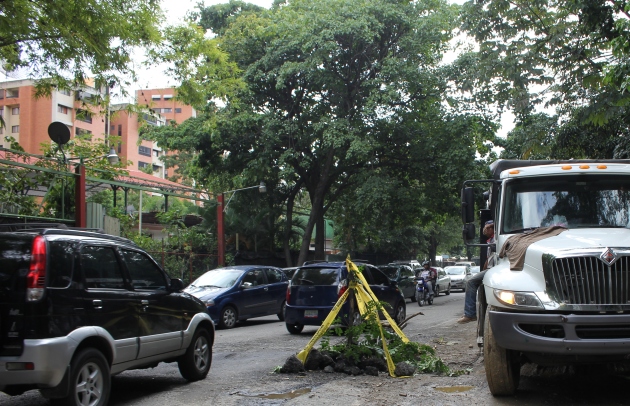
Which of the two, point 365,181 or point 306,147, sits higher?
point 306,147

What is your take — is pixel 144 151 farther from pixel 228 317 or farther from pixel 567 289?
pixel 567 289

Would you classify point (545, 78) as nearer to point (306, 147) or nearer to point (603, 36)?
point (603, 36)

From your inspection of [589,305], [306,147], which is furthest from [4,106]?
[589,305]

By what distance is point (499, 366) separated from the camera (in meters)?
6.37

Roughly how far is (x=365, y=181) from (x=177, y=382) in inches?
731

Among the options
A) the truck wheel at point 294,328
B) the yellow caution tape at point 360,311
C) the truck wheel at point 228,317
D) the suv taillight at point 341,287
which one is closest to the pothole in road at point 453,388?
the yellow caution tape at point 360,311

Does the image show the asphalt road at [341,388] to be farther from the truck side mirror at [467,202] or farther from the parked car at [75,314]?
the truck side mirror at [467,202]

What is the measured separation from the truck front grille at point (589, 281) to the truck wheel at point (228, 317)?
10.5 meters

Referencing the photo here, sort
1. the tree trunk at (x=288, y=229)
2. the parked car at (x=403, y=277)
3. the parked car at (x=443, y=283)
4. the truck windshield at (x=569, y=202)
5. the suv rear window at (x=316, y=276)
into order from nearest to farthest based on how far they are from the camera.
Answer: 1. the truck windshield at (x=569, y=202)
2. the suv rear window at (x=316, y=276)
3. the parked car at (x=403, y=277)
4. the tree trunk at (x=288, y=229)
5. the parked car at (x=443, y=283)

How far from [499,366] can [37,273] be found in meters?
4.54

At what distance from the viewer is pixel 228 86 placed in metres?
15.8

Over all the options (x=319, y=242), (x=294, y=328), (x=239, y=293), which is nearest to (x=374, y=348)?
(x=294, y=328)

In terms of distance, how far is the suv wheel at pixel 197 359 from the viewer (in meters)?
8.00

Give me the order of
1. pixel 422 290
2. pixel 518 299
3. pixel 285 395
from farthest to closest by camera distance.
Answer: pixel 422 290 < pixel 285 395 < pixel 518 299
